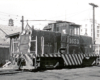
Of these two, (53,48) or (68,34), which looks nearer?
(53,48)

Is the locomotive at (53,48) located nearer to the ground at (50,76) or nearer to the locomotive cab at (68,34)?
the locomotive cab at (68,34)

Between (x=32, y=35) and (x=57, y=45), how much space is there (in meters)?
2.14

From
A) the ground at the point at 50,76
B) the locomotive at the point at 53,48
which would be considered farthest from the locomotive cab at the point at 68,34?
the ground at the point at 50,76

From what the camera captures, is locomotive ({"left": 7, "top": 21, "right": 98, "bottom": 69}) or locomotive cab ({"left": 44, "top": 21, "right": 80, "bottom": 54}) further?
locomotive cab ({"left": 44, "top": 21, "right": 80, "bottom": 54})

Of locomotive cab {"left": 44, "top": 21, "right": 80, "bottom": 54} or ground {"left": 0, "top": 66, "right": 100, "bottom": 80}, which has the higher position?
locomotive cab {"left": 44, "top": 21, "right": 80, "bottom": 54}

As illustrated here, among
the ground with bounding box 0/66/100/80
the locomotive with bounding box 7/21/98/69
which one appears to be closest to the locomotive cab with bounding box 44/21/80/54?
the locomotive with bounding box 7/21/98/69

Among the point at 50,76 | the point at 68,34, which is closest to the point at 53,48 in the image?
the point at 68,34

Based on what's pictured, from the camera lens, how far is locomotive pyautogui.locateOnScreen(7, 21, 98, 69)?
475 inches

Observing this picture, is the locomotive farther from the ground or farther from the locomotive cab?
the ground

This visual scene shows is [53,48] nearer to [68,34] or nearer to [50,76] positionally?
[68,34]

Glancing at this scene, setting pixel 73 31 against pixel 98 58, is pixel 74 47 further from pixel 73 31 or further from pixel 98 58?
pixel 98 58

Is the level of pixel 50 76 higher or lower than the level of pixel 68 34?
lower

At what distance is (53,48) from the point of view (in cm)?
1354

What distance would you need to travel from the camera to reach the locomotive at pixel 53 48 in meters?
12.1
